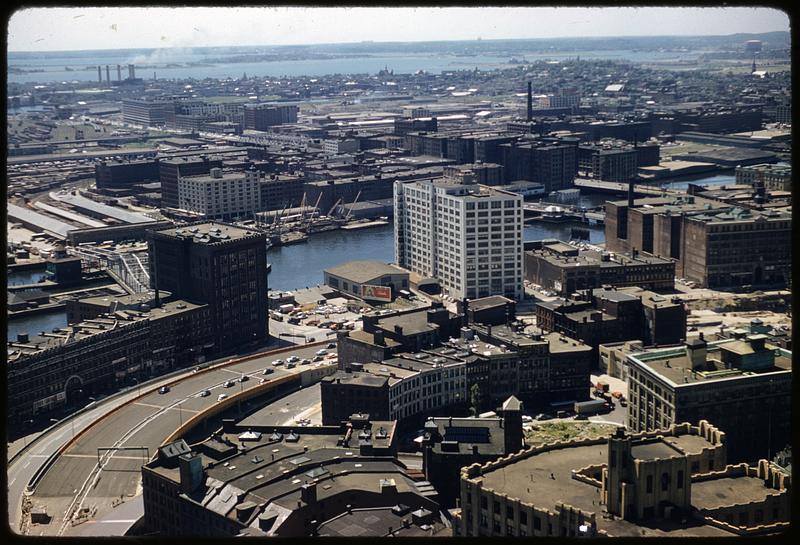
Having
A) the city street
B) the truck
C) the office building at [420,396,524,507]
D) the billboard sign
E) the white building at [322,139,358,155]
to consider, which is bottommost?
the truck

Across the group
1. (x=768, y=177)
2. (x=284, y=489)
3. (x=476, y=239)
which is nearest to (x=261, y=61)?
(x=768, y=177)

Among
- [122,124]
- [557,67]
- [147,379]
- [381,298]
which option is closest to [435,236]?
[381,298]

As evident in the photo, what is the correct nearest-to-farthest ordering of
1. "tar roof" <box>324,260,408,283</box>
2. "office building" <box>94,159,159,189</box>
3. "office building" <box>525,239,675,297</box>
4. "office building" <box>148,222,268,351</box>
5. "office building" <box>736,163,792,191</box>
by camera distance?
"office building" <box>148,222,268,351</box> → "office building" <box>525,239,675,297</box> → "tar roof" <box>324,260,408,283</box> → "office building" <box>736,163,792,191</box> → "office building" <box>94,159,159,189</box>

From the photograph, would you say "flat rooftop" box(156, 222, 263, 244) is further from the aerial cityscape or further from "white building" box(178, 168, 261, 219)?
"white building" box(178, 168, 261, 219)

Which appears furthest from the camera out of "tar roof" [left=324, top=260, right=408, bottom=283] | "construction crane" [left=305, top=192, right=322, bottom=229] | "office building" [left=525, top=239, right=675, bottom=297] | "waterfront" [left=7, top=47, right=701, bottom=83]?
"waterfront" [left=7, top=47, right=701, bottom=83]

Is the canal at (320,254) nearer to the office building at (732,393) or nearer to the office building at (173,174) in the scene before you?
the office building at (173,174)

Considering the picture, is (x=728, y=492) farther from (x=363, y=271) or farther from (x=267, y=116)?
(x=267, y=116)

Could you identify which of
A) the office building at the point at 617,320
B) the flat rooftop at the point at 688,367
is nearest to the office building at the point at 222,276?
the office building at the point at 617,320

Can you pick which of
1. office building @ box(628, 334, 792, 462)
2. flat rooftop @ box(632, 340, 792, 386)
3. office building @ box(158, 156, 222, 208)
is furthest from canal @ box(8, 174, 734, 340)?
office building @ box(628, 334, 792, 462)
